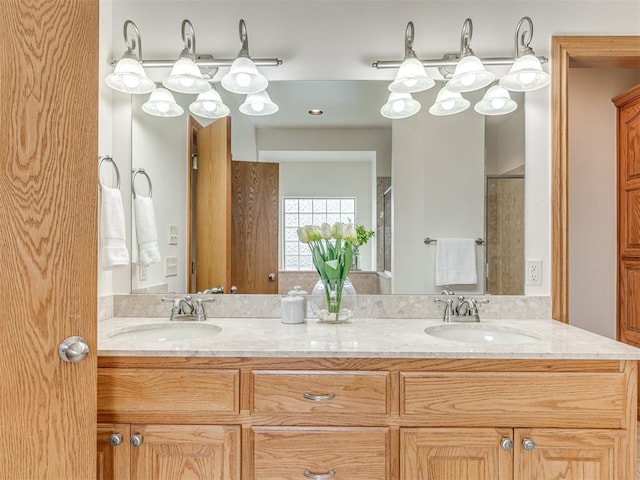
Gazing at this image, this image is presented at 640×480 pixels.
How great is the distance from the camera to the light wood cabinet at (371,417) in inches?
46.1

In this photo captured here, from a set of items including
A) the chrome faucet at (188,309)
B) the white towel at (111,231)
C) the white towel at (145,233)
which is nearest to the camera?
the white towel at (111,231)

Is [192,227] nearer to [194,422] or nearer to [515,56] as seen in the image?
[194,422]

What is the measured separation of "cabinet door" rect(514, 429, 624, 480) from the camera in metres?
1.16

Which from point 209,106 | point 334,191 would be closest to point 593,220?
point 334,191

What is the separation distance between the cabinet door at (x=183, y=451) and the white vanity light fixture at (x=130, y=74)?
4.49ft

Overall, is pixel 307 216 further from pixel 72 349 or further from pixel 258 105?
pixel 72 349

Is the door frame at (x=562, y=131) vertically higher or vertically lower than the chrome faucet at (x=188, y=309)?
higher

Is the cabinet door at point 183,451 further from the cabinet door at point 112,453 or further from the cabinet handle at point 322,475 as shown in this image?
the cabinet handle at point 322,475

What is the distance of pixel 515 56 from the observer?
173 cm

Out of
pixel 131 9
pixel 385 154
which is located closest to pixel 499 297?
pixel 385 154

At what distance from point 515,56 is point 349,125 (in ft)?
2.61

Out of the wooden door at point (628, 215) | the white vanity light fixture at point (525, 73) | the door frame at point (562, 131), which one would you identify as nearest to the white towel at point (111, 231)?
the white vanity light fixture at point (525, 73)

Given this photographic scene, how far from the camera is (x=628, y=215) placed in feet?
7.89

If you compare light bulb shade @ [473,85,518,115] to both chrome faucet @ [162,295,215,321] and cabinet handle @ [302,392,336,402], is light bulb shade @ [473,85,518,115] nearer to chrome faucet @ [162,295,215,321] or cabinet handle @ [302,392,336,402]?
cabinet handle @ [302,392,336,402]
